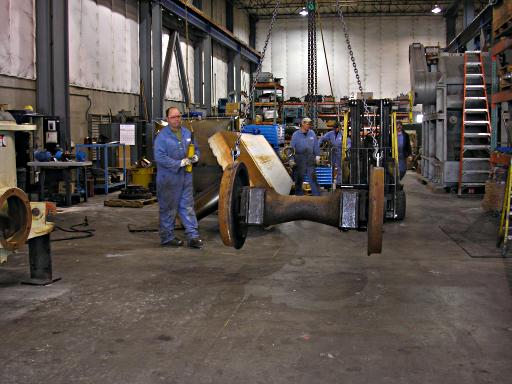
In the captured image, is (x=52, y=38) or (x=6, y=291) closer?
(x=6, y=291)

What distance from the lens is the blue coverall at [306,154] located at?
34.0 ft

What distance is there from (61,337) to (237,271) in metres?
2.21

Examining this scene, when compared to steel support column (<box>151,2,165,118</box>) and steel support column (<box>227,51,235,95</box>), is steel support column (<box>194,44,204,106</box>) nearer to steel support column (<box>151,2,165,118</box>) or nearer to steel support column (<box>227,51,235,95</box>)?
steel support column (<box>227,51,235,95</box>)

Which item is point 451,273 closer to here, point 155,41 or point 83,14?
point 83,14

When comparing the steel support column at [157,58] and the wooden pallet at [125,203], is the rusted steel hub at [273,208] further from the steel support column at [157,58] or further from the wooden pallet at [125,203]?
the steel support column at [157,58]

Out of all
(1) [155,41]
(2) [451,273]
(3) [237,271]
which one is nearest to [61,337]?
(3) [237,271]

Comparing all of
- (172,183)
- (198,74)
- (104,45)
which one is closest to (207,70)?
(198,74)

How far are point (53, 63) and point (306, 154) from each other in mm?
6064

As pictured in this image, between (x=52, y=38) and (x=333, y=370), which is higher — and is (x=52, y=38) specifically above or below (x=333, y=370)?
above

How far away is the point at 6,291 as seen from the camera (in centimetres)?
504

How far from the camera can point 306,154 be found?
1039 centimetres

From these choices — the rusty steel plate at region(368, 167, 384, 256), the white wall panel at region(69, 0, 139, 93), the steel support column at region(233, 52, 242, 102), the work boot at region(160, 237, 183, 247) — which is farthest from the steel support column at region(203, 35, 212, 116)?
the rusty steel plate at region(368, 167, 384, 256)

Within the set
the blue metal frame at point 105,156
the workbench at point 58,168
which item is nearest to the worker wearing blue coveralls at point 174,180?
the workbench at point 58,168

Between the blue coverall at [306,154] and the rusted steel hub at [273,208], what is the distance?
18.6ft
